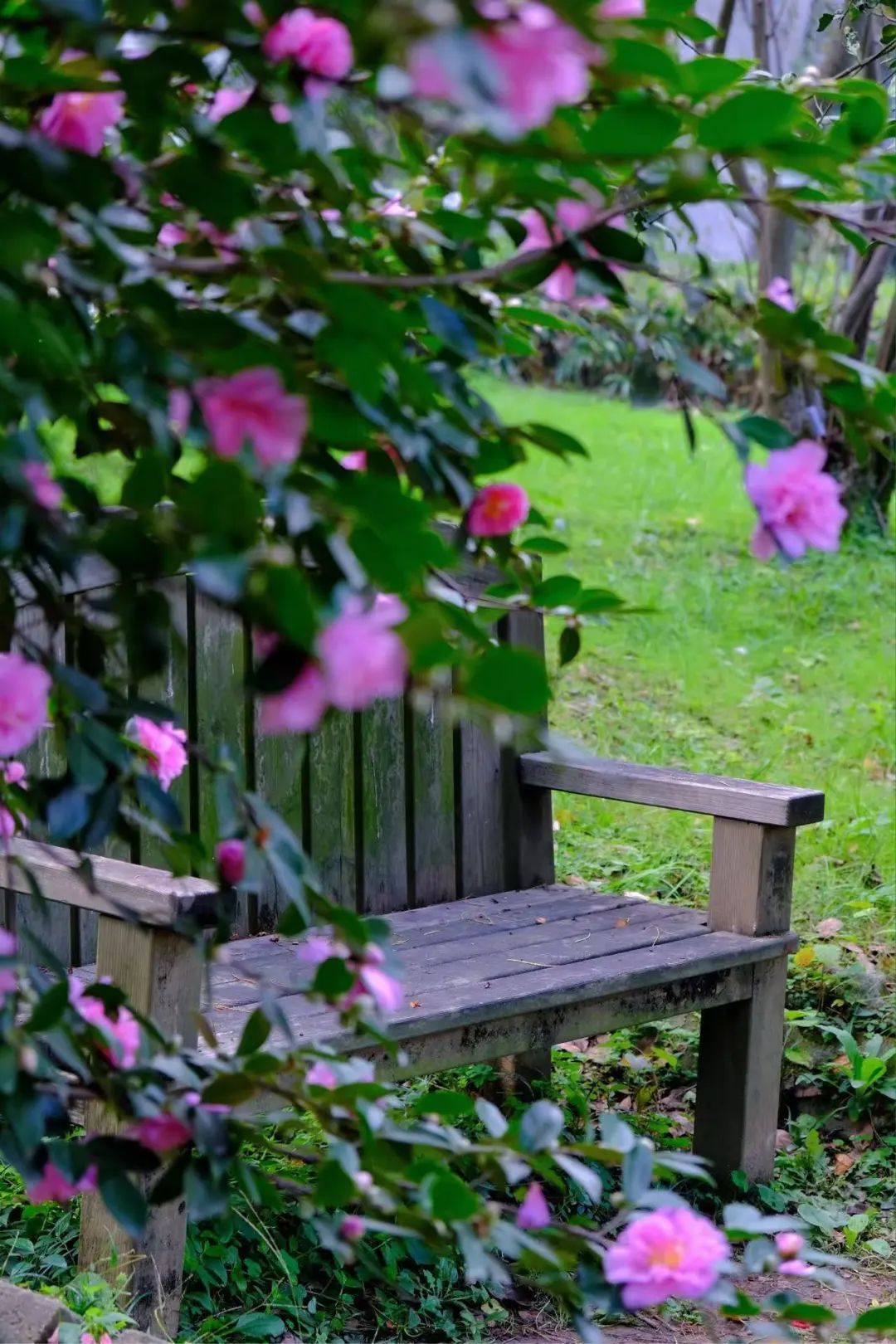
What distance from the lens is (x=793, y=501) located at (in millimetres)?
996

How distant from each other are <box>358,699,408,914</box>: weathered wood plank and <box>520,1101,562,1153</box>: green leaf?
1.97m

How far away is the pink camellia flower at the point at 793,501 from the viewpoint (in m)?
0.99

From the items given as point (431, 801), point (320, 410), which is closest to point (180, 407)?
point (320, 410)

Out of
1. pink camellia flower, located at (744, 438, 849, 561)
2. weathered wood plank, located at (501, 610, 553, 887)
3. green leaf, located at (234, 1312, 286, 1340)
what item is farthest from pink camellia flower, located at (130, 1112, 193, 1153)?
weathered wood plank, located at (501, 610, 553, 887)

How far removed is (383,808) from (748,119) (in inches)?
92.5

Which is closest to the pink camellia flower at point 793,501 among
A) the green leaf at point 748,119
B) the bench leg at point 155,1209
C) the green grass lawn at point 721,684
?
the green leaf at point 748,119

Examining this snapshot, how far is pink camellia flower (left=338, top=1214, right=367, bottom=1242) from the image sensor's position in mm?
1101

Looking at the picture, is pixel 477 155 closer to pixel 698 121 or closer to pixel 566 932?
pixel 698 121

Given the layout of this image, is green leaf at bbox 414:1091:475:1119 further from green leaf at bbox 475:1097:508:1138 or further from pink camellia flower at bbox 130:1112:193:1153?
pink camellia flower at bbox 130:1112:193:1153

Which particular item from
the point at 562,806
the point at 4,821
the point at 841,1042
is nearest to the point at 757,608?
the point at 562,806

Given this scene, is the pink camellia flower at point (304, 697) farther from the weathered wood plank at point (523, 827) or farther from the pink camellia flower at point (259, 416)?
the weathered wood plank at point (523, 827)

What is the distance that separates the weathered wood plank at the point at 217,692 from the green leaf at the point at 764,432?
1.91 meters

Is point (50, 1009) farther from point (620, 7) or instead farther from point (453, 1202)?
point (620, 7)

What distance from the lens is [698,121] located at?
93cm
